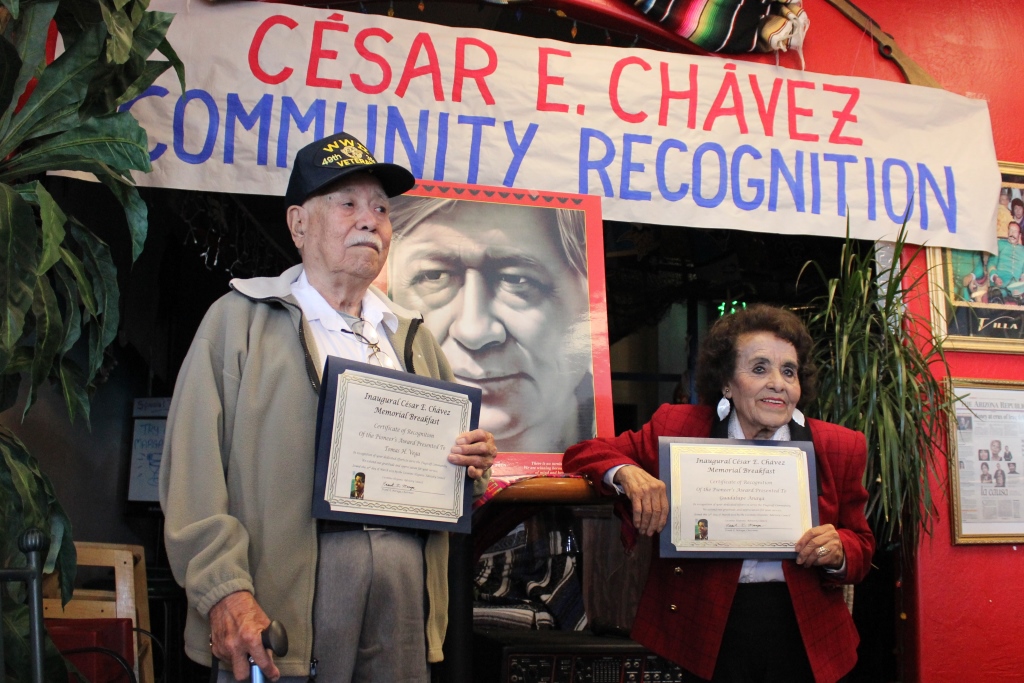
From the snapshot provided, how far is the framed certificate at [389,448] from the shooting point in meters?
1.84

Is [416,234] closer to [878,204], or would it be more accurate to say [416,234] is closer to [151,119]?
[151,119]

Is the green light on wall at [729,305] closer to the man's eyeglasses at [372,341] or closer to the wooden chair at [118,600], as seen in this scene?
the wooden chair at [118,600]

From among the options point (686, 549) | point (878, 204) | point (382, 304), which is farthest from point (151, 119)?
point (878, 204)

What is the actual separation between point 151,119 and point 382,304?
4.96 ft

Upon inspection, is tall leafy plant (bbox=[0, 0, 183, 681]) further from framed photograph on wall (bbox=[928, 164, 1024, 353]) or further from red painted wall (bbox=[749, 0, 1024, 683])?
framed photograph on wall (bbox=[928, 164, 1024, 353])

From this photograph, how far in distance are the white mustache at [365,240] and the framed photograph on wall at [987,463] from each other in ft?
8.59

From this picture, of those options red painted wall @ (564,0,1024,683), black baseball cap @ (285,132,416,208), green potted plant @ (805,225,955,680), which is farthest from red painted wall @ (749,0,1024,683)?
black baseball cap @ (285,132,416,208)

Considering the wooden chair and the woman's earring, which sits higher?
the woman's earring

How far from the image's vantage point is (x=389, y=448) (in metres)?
1.93

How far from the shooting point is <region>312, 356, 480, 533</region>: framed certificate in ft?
6.05

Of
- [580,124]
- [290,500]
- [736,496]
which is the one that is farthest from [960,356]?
[290,500]

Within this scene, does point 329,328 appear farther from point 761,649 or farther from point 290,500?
point 761,649

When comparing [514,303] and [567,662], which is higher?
[514,303]

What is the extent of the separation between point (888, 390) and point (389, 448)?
231cm
